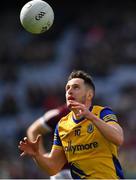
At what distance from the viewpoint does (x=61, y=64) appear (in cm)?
1939

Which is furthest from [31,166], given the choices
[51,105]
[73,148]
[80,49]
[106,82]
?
[73,148]

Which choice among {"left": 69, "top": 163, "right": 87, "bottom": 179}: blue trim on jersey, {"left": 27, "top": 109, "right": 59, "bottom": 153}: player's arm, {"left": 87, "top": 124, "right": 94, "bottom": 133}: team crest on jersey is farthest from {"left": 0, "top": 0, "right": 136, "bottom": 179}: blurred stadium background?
{"left": 87, "top": 124, "right": 94, "bottom": 133}: team crest on jersey

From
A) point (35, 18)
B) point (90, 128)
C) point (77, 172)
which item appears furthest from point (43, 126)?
point (90, 128)

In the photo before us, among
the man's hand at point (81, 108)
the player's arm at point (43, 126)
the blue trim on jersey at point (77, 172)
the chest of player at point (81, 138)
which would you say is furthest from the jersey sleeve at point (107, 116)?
the player's arm at point (43, 126)

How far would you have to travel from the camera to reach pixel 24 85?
18766mm

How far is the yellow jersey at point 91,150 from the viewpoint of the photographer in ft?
23.7

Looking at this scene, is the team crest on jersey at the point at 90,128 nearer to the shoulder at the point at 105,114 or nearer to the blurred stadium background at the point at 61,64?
the shoulder at the point at 105,114

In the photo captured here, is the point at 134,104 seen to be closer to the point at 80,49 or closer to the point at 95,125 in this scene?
the point at 80,49

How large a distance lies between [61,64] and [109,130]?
12609mm

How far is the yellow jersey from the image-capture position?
23.7ft

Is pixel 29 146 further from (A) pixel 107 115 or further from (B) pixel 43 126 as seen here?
(B) pixel 43 126

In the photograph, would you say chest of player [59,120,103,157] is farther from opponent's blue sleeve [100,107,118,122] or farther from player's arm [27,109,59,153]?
player's arm [27,109,59,153]

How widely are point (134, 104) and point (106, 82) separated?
1895 mm

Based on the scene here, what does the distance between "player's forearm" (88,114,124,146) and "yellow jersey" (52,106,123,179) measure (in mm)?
226
